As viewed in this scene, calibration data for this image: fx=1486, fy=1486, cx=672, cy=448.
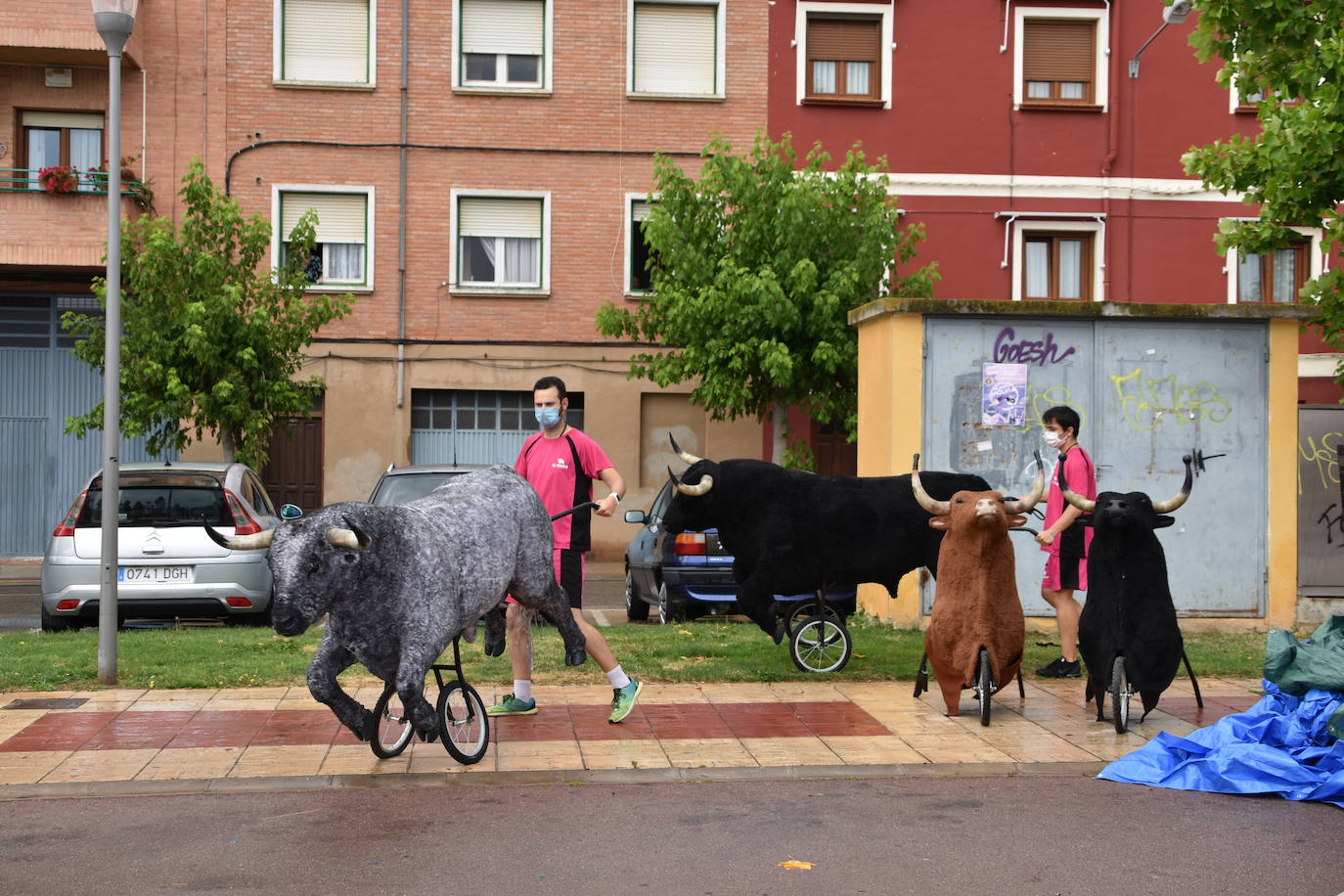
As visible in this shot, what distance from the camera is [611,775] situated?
24.5 ft

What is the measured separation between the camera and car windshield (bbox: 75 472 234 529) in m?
13.2

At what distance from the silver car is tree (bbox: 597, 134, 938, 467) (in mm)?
8666

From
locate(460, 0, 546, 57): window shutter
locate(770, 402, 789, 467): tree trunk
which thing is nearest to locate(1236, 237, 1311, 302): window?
locate(770, 402, 789, 467): tree trunk

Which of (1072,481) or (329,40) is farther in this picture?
(329,40)

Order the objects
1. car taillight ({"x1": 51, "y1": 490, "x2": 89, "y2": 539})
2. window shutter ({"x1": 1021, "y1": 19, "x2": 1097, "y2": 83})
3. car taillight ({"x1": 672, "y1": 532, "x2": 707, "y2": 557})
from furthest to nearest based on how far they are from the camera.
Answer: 1. window shutter ({"x1": 1021, "y1": 19, "x2": 1097, "y2": 83})
2. car taillight ({"x1": 672, "y1": 532, "x2": 707, "y2": 557})
3. car taillight ({"x1": 51, "y1": 490, "x2": 89, "y2": 539})

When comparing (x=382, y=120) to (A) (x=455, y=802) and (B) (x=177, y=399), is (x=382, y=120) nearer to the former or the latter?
(B) (x=177, y=399)

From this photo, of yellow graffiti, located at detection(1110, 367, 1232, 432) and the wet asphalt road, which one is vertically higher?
yellow graffiti, located at detection(1110, 367, 1232, 432)

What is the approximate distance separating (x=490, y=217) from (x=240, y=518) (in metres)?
12.1

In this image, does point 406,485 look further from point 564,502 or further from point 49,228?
point 49,228

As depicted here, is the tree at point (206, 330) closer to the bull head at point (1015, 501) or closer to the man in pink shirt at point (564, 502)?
the man in pink shirt at point (564, 502)

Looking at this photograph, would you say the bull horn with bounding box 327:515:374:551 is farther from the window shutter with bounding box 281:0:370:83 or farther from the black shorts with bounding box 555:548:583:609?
the window shutter with bounding box 281:0:370:83

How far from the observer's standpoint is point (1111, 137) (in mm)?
25047

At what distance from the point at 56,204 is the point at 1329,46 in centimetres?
1785

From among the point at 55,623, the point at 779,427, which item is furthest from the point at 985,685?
the point at 779,427
